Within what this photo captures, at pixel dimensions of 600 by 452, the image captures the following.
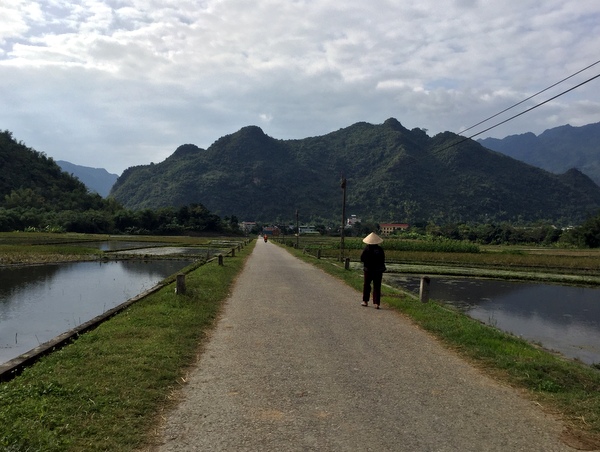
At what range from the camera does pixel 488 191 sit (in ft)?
421

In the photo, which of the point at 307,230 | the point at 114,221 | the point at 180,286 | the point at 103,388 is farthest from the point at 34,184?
the point at 103,388

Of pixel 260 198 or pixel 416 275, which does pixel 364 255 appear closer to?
pixel 416 275

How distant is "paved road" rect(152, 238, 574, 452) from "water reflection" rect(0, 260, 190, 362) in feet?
13.5

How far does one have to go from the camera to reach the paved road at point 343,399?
12.4 feet

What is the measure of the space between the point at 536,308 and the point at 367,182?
119 metres

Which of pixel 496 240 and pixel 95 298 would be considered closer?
pixel 95 298

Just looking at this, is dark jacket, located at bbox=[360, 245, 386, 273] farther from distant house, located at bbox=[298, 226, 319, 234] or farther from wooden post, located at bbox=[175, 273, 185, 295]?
distant house, located at bbox=[298, 226, 319, 234]

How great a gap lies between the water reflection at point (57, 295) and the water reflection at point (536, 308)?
10602mm

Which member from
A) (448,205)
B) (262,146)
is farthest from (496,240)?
(262,146)

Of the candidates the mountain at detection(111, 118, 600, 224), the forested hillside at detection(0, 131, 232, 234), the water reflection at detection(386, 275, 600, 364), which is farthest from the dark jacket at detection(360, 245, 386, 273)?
the mountain at detection(111, 118, 600, 224)

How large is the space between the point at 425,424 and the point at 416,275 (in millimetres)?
22933

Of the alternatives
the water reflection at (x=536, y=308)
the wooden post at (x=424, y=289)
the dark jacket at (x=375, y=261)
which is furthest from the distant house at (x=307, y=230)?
the dark jacket at (x=375, y=261)

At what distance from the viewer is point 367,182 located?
437 feet

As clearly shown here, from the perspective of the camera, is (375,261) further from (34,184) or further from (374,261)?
(34,184)
